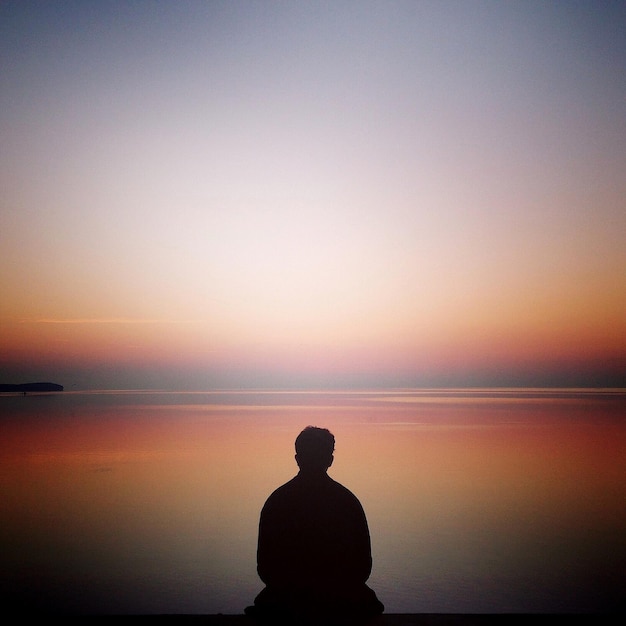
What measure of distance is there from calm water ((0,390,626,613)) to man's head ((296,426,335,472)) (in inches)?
140

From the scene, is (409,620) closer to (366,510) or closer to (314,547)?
(314,547)

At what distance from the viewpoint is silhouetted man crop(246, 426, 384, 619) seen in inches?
143

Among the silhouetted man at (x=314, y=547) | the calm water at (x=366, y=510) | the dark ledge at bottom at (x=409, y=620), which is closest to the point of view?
the silhouetted man at (x=314, y=547)

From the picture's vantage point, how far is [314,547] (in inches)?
144

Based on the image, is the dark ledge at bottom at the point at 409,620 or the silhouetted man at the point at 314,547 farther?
the dark ledge at bottom at the point at 409,620

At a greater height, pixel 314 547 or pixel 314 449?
pixel 314 449

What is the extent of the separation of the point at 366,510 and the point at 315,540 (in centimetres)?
Answer: 760

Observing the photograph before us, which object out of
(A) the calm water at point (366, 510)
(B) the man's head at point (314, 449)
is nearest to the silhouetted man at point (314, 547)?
(B) the man's head at point (314, 449)

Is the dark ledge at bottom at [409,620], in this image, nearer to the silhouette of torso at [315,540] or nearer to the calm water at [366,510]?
the silhouette of torso at [315,540]

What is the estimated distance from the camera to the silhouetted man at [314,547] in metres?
3.63

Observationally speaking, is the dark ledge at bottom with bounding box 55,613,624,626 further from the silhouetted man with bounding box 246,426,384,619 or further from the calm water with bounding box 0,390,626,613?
the calm water with bounding box 0,390,626,613

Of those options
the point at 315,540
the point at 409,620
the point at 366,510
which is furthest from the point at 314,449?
the point at 366,510

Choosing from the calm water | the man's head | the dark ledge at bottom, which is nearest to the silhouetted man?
the man's head

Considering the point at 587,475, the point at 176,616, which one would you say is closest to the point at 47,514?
the point at 176,616
